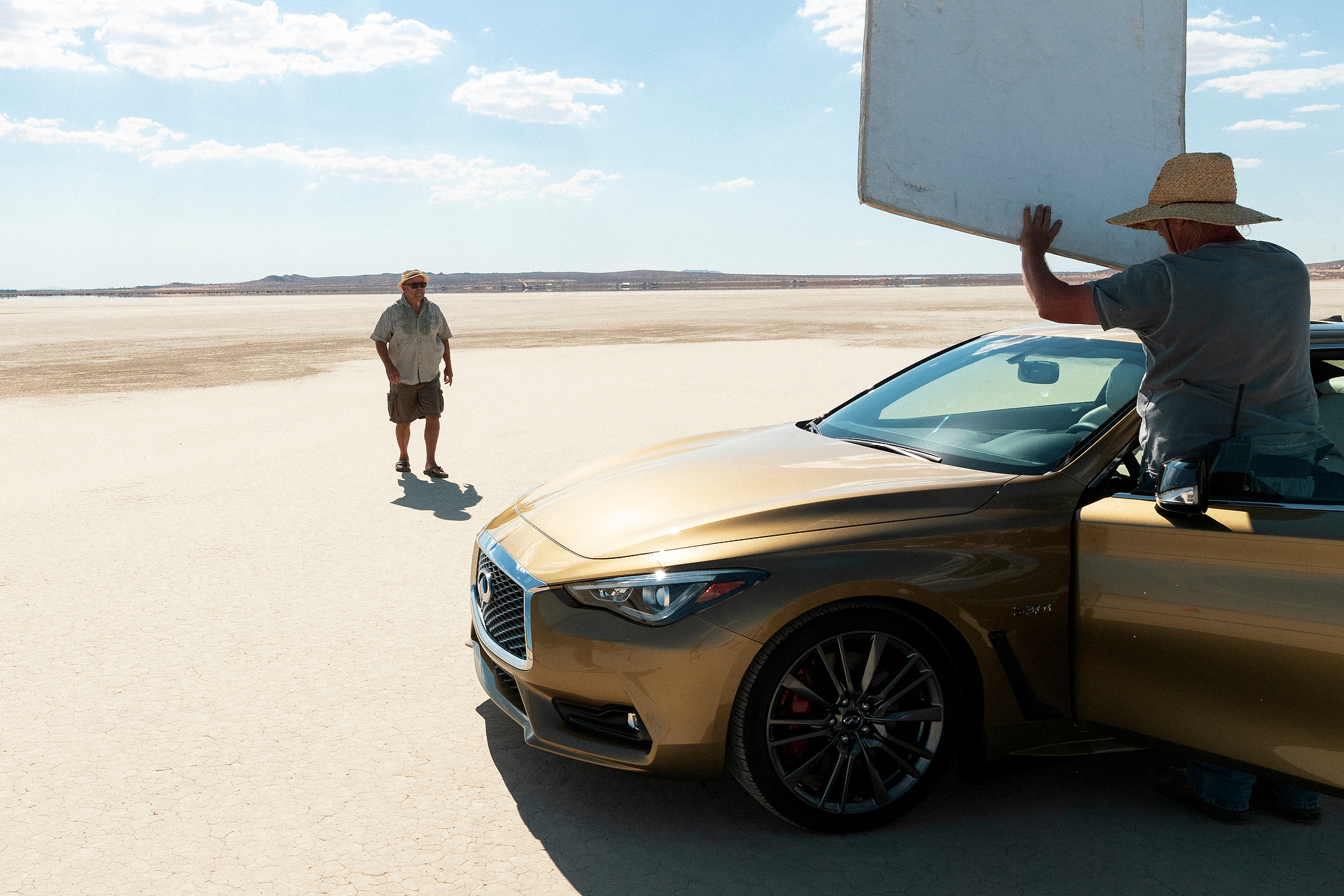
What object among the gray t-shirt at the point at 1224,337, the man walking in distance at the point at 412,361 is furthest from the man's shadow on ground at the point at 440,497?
the gray t-shirt at the point at 1224,337

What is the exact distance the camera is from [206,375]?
62.9 ft

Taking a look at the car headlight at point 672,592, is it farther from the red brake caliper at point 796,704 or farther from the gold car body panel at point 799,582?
the red brake caliper at point 796,704

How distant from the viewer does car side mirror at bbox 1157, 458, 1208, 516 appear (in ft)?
9.86

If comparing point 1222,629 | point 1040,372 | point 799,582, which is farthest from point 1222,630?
point 1040,372

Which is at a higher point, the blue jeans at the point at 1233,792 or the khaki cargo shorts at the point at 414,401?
the khaki cargo shorts at the point at 414,401

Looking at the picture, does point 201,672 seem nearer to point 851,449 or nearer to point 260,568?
point 260,568

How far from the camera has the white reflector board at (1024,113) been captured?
12.9 ft

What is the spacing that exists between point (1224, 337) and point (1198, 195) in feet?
1.88

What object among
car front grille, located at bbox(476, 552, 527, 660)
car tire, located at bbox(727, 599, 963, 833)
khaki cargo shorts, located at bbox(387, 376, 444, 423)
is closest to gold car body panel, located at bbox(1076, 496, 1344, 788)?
car tire, located at bbox(727, 599, 963, 833)

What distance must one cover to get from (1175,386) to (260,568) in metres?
4.95

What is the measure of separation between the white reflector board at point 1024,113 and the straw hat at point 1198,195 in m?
0.43

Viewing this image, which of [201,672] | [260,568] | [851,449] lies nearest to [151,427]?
[260,568]

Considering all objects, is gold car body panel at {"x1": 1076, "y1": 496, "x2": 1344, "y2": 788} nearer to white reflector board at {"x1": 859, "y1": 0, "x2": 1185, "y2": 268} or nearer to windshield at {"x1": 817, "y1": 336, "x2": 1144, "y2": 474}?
windshield at {"x1": 817, "y1": 336, "x2": 1144, "y2": 474}

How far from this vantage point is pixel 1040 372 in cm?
447
